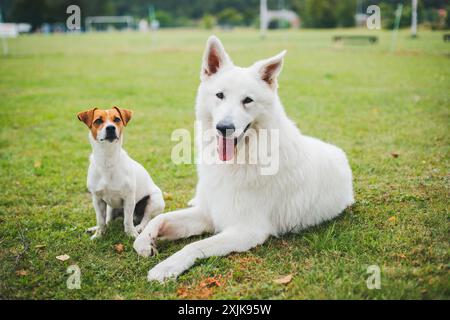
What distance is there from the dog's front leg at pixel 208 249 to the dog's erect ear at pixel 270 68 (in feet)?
4.83

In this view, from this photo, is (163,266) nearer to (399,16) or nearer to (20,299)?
(20,299)

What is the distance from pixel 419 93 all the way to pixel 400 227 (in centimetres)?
955

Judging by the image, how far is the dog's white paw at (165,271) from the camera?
142 inches

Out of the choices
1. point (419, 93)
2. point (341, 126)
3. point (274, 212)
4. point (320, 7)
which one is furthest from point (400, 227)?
point (320, 7)

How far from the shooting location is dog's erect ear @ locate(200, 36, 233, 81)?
395 cm

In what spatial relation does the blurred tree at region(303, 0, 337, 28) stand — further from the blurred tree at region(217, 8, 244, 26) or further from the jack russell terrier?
the jack russell terrier

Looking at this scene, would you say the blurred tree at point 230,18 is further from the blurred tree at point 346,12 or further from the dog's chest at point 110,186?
the dog's chest at point 110,186

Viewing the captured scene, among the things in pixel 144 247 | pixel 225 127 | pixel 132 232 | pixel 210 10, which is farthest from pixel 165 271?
pixel 210 10

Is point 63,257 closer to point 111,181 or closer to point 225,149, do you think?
point 111,181

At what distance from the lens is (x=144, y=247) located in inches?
161

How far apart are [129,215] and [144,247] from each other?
0.49m

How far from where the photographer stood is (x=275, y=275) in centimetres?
365

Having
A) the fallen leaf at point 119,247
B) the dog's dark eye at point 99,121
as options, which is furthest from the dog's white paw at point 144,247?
the dog's dark eye at point 99,121
